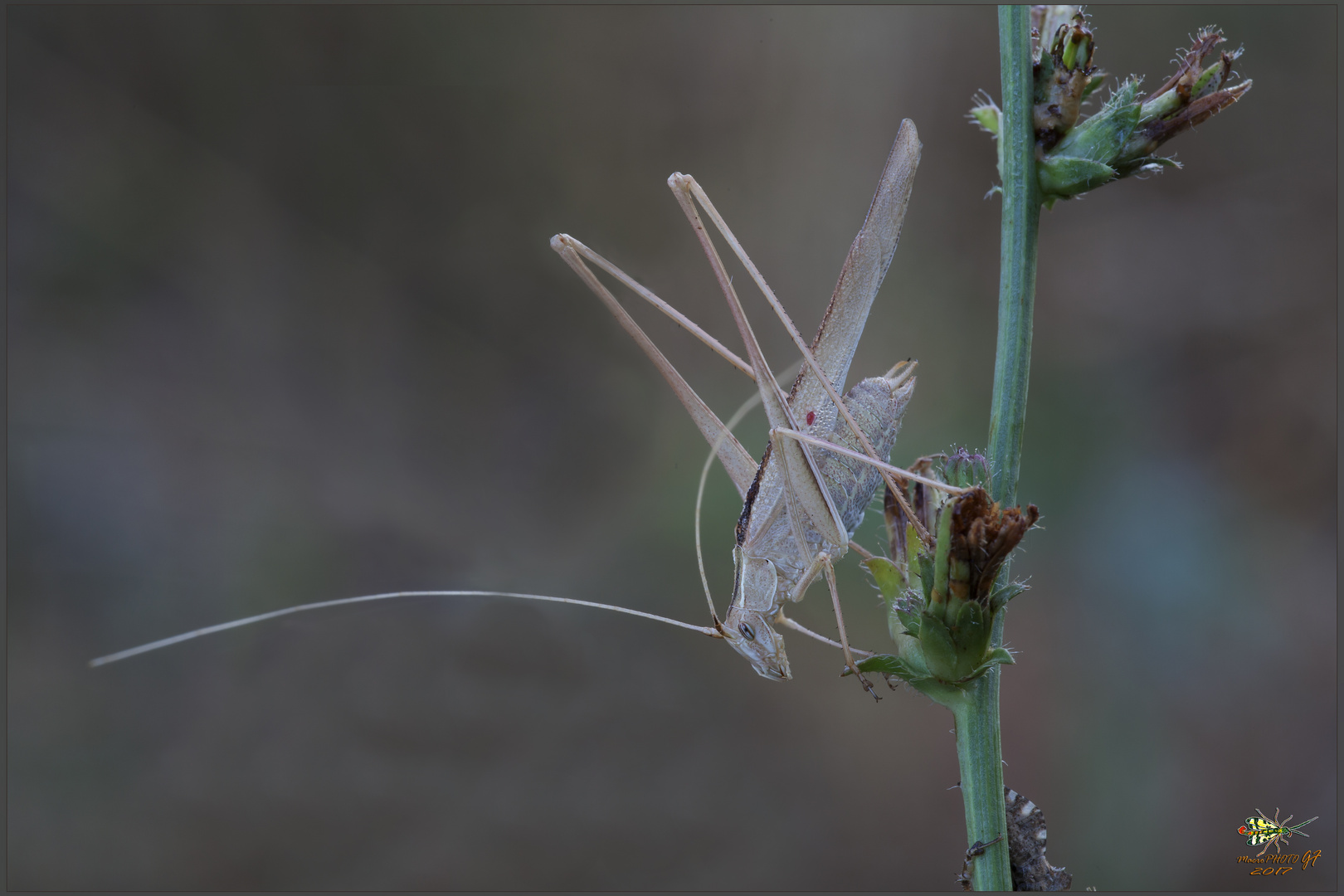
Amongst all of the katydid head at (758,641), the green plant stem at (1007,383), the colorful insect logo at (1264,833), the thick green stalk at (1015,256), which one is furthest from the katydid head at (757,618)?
the colorful insect logo at (1264,833)

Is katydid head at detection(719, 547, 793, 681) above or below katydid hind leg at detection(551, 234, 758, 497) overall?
below

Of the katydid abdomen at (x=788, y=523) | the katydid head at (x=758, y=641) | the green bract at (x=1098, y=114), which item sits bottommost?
the katydid head at (x=758, y=641)

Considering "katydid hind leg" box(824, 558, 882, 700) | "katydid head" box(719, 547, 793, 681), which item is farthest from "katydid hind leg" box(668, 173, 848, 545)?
"katydid head" box(719, 547, 793, 681)

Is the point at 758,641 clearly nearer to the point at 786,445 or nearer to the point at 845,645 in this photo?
the point at 845,645

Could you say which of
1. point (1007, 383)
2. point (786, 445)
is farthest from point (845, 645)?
point (1007, 383)

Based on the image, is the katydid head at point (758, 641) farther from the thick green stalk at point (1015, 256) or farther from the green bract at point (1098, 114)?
the green bract at point (1098, 114)

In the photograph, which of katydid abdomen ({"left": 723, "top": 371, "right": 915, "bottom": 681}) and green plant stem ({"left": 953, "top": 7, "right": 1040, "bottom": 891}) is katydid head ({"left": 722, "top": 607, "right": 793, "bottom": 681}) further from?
green plant stem ({"left": 953, "top": 7, "right": 1040, "bottom": 891})

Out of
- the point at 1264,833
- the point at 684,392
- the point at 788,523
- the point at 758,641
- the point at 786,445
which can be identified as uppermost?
the point at 684,392
